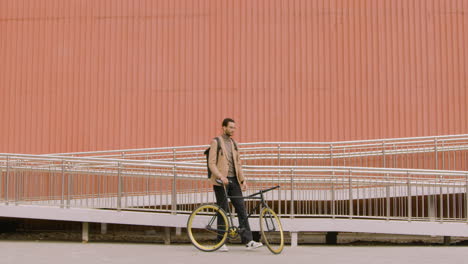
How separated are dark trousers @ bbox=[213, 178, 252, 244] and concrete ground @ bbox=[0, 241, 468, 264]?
0.26 metres

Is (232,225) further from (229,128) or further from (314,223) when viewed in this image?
(314,223)

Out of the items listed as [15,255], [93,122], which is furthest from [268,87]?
[15,255]

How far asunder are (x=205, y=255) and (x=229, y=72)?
232 inches

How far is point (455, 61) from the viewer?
1303cm

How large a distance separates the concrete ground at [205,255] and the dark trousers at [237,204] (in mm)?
265

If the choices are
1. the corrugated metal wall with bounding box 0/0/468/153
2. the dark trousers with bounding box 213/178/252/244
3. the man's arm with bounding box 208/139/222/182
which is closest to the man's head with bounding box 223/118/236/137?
the man's arm with bounding box 208/139/222/182

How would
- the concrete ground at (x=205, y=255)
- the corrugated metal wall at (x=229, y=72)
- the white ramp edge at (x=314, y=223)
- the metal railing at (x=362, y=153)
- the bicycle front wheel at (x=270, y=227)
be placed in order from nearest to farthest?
the concrete ground at (x=205, y=255)
the bicycle front wheel at (x=270, y=227)
the white ramp edge at (x=314, y=223)
the metal railing at (x=362, y=153)
the corrugated metal wall at (x=229, y=72)

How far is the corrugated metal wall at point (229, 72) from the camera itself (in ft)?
42.7

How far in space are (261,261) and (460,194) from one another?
4647 millimetres

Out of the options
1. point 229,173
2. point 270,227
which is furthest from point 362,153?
point 229,173

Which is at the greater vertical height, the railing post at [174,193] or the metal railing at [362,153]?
the metal railing at [362,153]

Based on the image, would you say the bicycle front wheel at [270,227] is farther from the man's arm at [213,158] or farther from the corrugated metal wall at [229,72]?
the corrugated metal wall at [229,72]

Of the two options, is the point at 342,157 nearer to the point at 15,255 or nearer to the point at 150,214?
the point at 150,214

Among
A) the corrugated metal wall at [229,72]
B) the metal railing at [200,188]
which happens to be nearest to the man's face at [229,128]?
the metal railing at [200,188]
